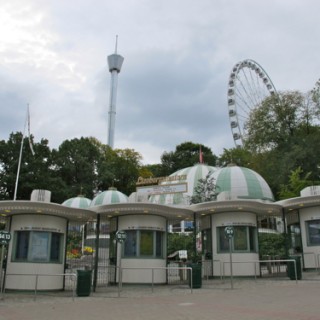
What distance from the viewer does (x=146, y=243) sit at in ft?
64.4

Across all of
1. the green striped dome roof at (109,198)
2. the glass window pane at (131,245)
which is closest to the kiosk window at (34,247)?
the glass window pane at (131,245)

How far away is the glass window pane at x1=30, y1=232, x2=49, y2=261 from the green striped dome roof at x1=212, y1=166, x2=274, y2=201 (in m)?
35.8

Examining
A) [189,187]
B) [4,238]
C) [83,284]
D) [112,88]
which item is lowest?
[83,284]

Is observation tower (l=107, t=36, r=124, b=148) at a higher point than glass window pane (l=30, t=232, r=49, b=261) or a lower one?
higher

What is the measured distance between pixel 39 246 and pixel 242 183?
3809 cm

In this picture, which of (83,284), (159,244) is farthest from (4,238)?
(159,244)

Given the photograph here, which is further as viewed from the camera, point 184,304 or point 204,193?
point 204,193

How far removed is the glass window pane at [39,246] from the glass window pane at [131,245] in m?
3.54

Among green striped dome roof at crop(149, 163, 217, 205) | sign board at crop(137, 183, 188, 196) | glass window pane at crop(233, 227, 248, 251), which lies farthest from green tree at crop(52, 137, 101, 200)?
glass window pane at crop(233, 227, 248, 251)

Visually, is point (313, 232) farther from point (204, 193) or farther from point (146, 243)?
point (204, 193)

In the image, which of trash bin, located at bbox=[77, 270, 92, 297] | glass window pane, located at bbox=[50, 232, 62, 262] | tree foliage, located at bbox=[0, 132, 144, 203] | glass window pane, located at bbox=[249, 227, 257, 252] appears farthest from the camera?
tree foliage, located at bbox=[0, 132, 144, 203]

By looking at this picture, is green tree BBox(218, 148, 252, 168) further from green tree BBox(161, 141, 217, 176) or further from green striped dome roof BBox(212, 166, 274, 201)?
green striped dome roof BBox(212, 166, 274, 201)

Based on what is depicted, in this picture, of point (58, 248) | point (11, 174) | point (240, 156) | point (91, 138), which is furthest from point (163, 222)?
point (91, 138)

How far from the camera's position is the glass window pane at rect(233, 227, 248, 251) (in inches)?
803
